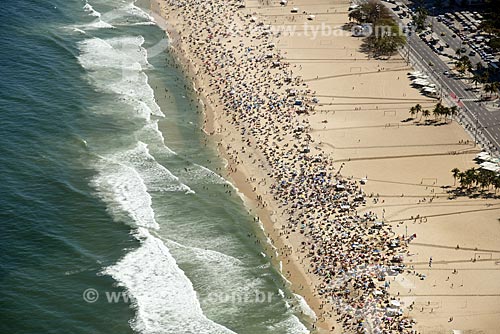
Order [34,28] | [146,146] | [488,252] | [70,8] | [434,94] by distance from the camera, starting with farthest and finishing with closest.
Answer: [70,8] → [34,28] → [434,94] → [146,146] → [488,252]

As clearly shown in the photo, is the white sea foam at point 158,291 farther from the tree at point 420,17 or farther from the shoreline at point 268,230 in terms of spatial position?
the tree at point 420,17

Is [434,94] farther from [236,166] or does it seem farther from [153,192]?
[153,192]

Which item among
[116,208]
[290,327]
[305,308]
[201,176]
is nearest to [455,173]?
[305,308]

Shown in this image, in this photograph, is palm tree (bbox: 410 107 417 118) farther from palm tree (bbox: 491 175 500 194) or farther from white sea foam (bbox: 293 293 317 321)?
white sea foam (bbox: 293 293 317 321)

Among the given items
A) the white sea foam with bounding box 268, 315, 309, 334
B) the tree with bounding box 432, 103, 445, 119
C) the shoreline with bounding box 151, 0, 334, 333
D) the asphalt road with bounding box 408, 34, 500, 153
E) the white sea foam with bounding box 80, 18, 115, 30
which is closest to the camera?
the white sea foam with bounding box 268, 315, 309, 334

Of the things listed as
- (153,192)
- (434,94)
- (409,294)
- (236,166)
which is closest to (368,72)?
(434,94)

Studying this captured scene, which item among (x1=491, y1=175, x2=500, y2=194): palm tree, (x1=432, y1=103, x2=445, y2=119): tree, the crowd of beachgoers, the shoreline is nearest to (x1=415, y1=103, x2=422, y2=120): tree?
(x1=432, y1=103, x2=445, y2=119): tree

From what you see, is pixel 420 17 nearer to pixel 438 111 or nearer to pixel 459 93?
pixel 459 93
